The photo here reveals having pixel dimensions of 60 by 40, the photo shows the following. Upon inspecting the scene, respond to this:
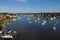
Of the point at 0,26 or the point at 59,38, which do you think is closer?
the point at 59,38

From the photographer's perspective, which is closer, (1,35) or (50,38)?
(1,35)

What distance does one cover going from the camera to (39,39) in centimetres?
3123

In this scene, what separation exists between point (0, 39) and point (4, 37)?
993mm

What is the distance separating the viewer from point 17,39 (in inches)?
1169

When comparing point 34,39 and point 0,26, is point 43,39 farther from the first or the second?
point 0,26

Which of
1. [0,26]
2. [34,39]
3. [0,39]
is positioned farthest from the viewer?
[0,26]

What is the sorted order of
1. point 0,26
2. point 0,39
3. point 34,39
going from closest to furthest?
point 0,39 < point 34,39 < point 0,26

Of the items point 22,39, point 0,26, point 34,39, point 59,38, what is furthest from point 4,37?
point 59,38

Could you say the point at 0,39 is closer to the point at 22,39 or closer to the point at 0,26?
the point at 22,39

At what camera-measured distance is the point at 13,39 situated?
96.2 ft

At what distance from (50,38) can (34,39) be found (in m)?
3.41

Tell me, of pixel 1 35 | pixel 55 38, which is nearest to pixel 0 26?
pixel 1 35

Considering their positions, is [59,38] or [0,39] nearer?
[0,39]

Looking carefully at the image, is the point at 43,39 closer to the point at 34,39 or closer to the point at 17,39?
the point at 34,39
